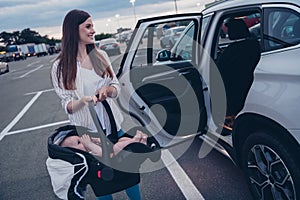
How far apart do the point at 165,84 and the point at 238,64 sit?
1397mm

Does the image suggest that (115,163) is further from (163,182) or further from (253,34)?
(253,34)

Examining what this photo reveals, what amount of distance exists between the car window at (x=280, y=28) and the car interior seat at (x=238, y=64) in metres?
0.13

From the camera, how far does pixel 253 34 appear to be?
3.16 m

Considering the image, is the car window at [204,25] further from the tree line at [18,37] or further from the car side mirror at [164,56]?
the tree line at [18,37]

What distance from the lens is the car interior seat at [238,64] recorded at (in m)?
2.53

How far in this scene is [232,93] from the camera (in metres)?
2.73

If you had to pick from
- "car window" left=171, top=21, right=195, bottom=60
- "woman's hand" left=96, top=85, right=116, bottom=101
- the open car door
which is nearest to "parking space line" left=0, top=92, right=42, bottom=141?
the open car door

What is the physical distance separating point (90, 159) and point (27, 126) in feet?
16.4

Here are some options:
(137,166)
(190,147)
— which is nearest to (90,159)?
(137,166)

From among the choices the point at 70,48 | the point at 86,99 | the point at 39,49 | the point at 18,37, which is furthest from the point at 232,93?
the point at 18,37

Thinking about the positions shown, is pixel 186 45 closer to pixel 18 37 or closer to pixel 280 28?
pixel 280 28

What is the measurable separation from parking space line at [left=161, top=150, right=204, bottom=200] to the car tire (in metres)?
0.64

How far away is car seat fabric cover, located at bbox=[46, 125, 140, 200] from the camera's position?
2.07 m

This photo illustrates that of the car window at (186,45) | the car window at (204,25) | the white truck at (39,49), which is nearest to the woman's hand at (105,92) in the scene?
the car window at (204,25)
